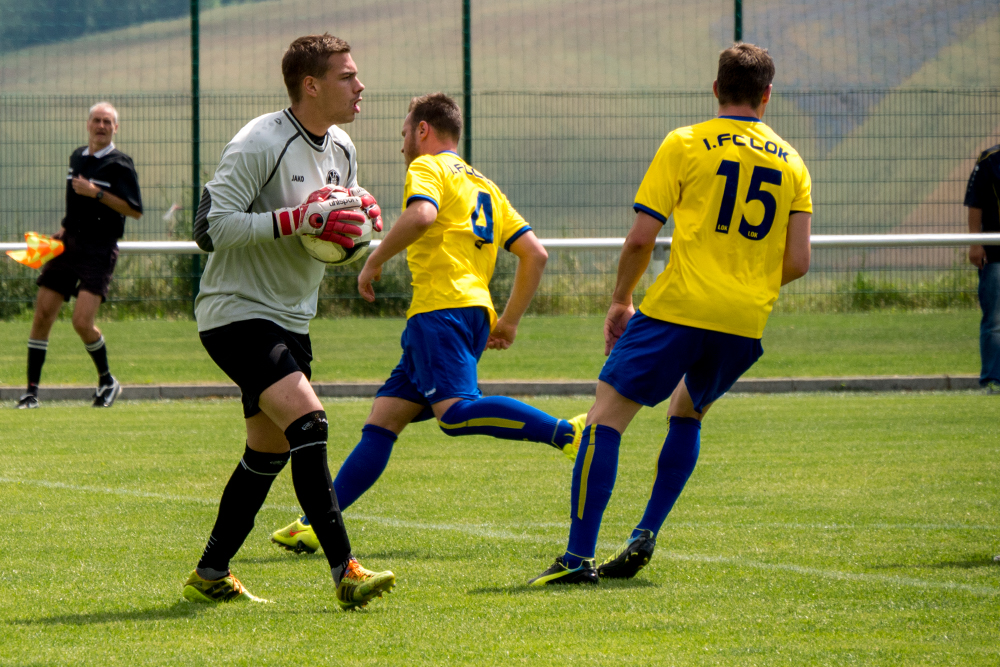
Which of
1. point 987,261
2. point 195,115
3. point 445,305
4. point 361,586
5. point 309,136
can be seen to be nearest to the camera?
point 361,586

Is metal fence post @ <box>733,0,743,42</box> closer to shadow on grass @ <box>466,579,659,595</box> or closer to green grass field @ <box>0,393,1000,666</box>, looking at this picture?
green grass field @ <box>0,393,1000,666</box>

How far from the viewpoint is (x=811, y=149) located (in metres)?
16.6

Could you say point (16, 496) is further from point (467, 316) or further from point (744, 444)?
point (744, 444)

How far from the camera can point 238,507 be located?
4.70 meters

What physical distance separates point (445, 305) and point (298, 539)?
118 centimetres

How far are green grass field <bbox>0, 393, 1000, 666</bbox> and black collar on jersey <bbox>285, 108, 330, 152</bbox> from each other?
1578 mm

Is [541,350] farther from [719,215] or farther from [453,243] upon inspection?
[719,215]

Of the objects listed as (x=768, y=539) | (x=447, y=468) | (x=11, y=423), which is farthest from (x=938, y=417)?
(x=11, y=423)

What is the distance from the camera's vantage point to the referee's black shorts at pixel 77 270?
420 inches

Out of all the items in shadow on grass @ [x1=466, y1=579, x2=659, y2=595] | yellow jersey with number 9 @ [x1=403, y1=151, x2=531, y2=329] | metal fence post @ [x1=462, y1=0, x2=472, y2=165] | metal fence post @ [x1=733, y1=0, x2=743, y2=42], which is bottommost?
shadow on grass @ [x1=466, y1=579, x2=659, y2=595]

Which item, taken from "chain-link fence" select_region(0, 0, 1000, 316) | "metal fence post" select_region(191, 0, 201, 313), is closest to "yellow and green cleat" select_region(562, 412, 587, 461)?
"chain-link fence" select_region(0, 0, 1000, 316)

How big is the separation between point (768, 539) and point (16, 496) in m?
3.68

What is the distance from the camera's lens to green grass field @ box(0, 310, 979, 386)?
41.2ft

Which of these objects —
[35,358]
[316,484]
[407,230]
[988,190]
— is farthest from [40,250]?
[988,190]
